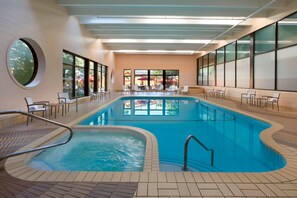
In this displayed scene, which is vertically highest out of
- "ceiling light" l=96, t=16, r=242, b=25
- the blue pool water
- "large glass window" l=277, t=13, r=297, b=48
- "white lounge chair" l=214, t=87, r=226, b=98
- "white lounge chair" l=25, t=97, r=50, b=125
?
"ceiling light" l=96, t=16, r=242, b=25

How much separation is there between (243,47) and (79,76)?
8.28 meters

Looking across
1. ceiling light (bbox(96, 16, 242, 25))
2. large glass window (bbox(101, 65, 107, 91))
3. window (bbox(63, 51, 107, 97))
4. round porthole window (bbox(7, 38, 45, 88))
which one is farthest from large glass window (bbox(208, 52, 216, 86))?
round porthole window (bbox(7, 38, 45, 88))

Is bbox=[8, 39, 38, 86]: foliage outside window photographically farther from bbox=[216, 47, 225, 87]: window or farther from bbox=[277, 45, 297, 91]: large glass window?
bbox=[216, 47, 225, 87]: window

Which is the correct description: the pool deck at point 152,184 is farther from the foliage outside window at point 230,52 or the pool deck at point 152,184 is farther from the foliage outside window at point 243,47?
the foliage outside window at point 230,52

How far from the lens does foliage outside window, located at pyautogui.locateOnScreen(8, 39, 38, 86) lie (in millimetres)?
6120

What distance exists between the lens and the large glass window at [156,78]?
21969 millimetres

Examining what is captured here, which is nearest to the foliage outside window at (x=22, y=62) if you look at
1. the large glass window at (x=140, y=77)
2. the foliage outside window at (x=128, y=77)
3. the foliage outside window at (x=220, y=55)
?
the foliage outside window at (x=220, y=55)

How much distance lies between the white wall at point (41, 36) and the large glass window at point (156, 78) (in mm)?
11215

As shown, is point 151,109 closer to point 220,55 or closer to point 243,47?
point 243,47

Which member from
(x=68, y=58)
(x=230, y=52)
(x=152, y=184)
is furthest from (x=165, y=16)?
(x=152, y=184)

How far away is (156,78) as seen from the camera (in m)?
22.1

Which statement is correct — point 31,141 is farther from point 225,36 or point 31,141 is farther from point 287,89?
point 225,36

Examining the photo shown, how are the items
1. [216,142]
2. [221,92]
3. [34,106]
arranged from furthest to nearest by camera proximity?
1. [221,92]
2. [34,106]
3. [216,142]

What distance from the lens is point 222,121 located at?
7.42 meters
